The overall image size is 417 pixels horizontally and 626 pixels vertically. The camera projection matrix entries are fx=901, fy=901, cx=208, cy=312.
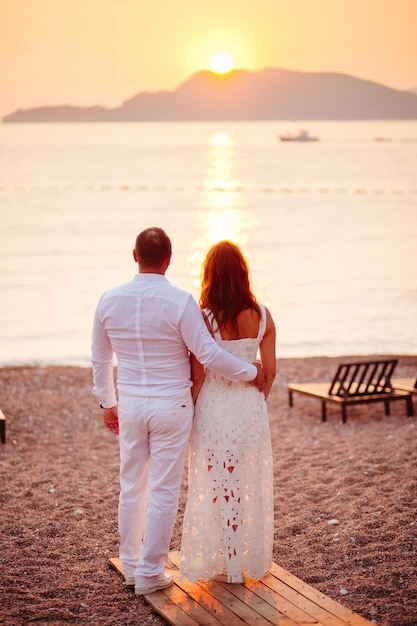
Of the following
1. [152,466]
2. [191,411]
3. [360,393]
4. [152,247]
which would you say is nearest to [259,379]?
[191,411]

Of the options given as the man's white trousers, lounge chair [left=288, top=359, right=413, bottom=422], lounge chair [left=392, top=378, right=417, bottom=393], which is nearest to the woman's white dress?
the man's white trousers

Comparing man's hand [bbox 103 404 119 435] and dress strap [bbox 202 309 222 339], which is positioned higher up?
dress strap [bbox 202 309 222 339]

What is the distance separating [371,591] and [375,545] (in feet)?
2.27

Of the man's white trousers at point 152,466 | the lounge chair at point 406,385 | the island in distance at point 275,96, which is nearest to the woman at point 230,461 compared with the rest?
the man's white trousers at point 152,466

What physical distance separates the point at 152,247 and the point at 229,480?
49.5 inches

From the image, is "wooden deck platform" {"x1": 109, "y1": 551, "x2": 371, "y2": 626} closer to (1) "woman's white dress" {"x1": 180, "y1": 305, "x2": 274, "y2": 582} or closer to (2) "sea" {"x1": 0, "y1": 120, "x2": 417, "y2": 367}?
(1) "woman's white dress" {"x1": 180, "y1": 305, "x2": 274, "y2": 582}

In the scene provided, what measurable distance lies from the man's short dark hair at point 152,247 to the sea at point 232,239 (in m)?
6.51

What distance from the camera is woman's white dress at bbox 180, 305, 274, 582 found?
15.1 feet

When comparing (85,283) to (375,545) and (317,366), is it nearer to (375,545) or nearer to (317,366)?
(317,366)

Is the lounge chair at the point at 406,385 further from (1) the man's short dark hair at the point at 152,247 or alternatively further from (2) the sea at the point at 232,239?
(1) the man's short dark hair at the point at 152,247

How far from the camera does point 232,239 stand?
140 feet

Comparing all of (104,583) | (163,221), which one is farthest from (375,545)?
(163,221)

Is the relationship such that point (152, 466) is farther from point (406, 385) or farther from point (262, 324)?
point (406, 385)

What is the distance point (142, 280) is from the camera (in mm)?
4438
